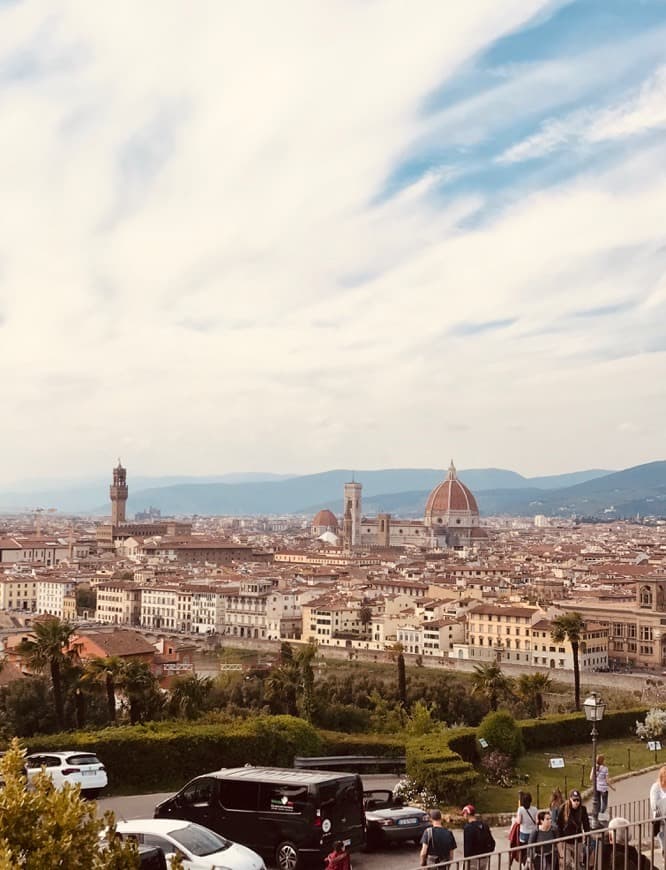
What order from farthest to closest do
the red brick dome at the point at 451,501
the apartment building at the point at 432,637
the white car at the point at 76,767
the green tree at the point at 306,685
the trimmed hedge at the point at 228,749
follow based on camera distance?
the red brick dome at the point at 451,501 → the apartment building at the point at 432,637 → the green tree at the point at 306,685 → the trimmed hedge at the point at 228,749 → the white car at the point at 76,767

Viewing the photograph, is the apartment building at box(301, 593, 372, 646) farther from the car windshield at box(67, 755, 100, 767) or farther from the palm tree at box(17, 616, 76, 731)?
the car windshield at box(67, 755, 100, 767)

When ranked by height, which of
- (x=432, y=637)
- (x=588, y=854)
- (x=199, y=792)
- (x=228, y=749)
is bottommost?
(x=432, y=637)

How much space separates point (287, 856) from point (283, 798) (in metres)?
0.58

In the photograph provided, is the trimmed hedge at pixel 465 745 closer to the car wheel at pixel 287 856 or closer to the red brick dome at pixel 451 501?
the car wheel at pixel 287 856

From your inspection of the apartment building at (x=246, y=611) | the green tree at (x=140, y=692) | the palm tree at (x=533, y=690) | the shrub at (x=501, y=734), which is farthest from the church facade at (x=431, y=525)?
the shrub at (x=501, y=734)

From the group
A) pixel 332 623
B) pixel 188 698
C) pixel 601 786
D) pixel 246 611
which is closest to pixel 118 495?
pixel 246 611

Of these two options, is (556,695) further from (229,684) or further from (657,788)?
(657,788)

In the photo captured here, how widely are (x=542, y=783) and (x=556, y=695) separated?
35.6m

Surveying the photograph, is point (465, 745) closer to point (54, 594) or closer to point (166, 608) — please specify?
point (166, 608)

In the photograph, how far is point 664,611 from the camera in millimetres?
66875

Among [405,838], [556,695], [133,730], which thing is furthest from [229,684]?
[405,838]

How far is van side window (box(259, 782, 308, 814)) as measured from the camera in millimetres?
11258

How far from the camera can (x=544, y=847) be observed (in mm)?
8977

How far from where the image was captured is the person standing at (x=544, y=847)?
328 inches
